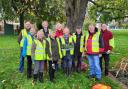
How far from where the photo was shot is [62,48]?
46.0ft

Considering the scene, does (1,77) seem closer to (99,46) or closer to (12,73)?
(12,73)

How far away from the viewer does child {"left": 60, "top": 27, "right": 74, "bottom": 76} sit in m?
14.0

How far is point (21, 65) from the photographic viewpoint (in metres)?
15.1

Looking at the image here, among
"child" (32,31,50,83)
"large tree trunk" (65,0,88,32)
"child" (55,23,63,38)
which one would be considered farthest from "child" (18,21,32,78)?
"large tree trunk" (65,0,88,32)

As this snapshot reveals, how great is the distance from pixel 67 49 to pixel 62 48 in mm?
225

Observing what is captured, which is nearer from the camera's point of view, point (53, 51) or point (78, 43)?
point (53, 51)

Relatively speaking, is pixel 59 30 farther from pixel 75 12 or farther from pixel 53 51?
pixel 75 12

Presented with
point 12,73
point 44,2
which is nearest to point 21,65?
point 12,73

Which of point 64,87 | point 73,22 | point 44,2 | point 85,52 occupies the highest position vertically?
point 44,2

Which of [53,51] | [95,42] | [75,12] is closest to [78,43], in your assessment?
[95,42]

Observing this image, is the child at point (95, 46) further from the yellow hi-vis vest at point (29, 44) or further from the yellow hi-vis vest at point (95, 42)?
the yellow hi-vis vest at point (29, 44)

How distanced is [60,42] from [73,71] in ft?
5.17

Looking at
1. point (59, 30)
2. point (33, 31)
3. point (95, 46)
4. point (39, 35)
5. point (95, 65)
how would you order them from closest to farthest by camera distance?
point (39, 35) < point (33, 31) < point (95, 46) < point (95, 65) < point (59, 30)

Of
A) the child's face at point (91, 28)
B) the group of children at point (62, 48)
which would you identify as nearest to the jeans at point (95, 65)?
the group of children at point (62, 48)
